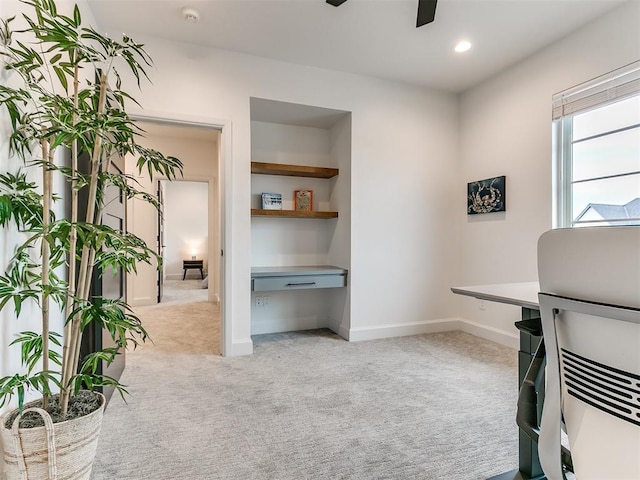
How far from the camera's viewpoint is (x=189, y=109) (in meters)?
3.01

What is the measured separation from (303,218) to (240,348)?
158cm

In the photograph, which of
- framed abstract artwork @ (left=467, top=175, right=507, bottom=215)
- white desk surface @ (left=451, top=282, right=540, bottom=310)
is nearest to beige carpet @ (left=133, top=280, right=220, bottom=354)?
white desk surface @ (left=451, top=282, right=540, bottom=310)

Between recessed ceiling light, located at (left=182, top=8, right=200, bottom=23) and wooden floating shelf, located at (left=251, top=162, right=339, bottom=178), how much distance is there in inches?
51.0

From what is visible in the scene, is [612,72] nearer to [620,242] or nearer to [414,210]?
[414,210]

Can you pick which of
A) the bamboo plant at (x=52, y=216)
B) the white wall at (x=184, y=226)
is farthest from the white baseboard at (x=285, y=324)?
the white wall at (x=184, y=226)

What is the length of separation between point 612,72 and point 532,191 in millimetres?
1014

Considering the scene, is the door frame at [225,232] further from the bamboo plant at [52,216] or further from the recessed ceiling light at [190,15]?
the bamboo plant at [52,216]

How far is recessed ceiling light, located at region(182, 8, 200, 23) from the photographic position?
2510 millimetres

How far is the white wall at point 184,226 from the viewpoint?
9.21 metres

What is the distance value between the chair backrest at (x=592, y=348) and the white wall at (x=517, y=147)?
98.6 inches

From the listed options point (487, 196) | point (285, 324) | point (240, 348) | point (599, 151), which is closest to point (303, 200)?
point (285, 324)

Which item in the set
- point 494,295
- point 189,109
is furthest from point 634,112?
point 189,109

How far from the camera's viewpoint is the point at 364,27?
276 cm

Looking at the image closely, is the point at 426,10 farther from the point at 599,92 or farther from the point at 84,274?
the point at 84,274
